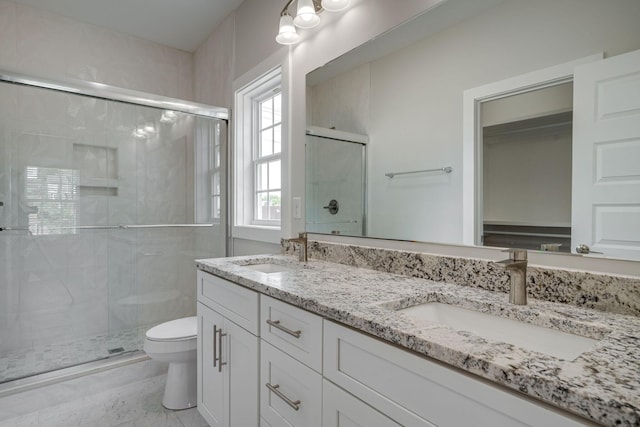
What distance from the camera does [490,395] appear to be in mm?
575

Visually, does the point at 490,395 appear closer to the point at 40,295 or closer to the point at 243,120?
the point at 243,120

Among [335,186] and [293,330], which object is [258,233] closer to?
[335,186]

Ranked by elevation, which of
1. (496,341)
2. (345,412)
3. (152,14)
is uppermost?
(152,14)

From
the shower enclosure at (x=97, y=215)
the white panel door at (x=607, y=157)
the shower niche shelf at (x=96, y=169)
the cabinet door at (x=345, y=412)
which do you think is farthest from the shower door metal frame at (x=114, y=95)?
the white panel door at (x=607, y=157)

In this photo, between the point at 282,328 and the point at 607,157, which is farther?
the point at 282,328

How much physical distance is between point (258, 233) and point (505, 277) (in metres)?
1.67

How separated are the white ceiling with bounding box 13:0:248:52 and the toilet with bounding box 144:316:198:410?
92.5 inches

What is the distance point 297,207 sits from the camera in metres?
2.04

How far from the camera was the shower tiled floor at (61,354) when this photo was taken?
2129mm

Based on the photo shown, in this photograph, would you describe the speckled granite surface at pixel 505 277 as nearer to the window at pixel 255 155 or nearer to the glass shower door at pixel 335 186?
the glass shower door at pixel 335 186

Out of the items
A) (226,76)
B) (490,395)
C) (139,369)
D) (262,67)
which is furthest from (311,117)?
(139,369)

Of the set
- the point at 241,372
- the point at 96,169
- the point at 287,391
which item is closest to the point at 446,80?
the point at 287,391

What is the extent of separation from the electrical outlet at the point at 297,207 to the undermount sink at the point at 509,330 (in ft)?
3.67

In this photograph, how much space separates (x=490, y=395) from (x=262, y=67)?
2.27m
